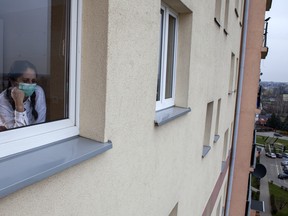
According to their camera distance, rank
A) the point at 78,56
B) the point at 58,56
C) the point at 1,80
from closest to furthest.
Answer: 1. the point at 1,80
2. the point at 58,56
3. the point at 78,56

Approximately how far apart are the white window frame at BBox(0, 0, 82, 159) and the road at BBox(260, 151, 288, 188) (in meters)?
52.4

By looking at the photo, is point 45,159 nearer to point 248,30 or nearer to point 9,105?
point 9,105

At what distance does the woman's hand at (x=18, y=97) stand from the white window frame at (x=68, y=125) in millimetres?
124

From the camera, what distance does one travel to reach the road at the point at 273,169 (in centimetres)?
4974

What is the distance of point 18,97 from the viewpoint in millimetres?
1711

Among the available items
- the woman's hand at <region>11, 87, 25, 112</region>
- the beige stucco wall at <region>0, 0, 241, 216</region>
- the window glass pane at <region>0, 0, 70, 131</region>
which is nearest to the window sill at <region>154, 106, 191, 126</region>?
the beige stucco wall at <region>0, 0, 241, 216</region>

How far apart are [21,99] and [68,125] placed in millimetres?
417

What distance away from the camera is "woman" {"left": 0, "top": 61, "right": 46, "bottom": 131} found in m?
1.63

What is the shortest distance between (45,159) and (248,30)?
12239mm

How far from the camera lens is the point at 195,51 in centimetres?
439

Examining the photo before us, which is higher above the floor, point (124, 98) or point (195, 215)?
point (124, 98)

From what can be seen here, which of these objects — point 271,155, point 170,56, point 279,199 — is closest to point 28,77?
point 170,56

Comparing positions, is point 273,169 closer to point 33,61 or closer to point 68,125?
point 68,125

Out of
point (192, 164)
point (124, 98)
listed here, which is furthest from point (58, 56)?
point (192, 164)
